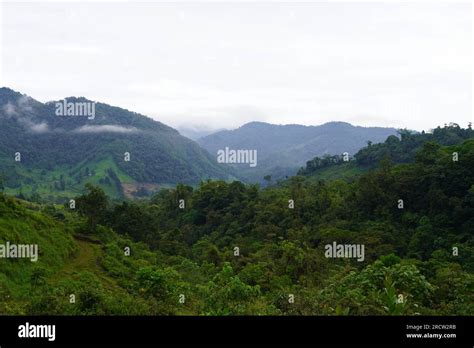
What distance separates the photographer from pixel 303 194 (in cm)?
3709

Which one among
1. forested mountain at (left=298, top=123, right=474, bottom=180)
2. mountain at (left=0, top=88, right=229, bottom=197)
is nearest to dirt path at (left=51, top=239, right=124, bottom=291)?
forested mountain at (left=298, top=123, right=474, bottom=180)

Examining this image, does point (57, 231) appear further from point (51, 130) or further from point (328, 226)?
point (51, 130)

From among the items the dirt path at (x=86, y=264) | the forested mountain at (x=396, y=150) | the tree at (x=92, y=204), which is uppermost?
the forested mountain at (x=396, y=150)

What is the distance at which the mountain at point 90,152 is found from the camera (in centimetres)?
10050

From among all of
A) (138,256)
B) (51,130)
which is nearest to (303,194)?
(138,256)

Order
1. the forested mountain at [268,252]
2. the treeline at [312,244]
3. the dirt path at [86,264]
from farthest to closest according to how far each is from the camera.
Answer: the dirt path at [86,264], the treeline at [312,244], the forested mountain at [268,252]

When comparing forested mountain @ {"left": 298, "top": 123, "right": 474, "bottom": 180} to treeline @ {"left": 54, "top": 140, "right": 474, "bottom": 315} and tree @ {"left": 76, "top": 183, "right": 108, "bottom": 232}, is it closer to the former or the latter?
treeline @ {"left": 54, "top": 140, "right": 474, "bottom": 315}

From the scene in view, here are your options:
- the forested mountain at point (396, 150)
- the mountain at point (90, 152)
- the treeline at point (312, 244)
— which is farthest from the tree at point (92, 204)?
the mountain at point (90, 152)

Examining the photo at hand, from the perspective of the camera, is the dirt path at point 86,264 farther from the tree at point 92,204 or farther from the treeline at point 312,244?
the tree at point 92,204

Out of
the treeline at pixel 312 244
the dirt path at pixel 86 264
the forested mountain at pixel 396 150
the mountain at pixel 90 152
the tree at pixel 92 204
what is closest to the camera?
the treeline at pixel 312 244

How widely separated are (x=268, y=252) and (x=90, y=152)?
10709 cm

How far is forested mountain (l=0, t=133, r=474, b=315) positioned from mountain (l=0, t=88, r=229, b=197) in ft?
202

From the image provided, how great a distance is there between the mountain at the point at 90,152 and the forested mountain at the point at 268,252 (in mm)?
61490
